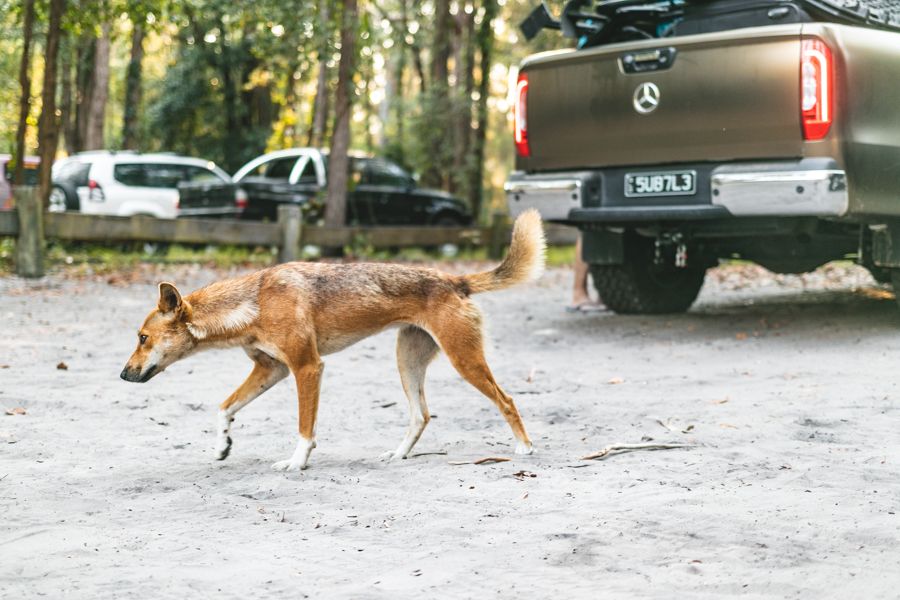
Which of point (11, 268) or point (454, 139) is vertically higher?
point (454, 139)

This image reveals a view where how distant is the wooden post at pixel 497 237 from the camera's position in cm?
2050

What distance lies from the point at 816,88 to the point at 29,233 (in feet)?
31.0

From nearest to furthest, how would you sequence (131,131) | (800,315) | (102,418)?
(102,418) < (800,315) < (131,131)

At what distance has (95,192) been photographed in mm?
21234

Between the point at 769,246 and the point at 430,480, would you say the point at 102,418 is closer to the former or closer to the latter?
the point at 430,480

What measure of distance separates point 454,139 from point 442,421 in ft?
66.1

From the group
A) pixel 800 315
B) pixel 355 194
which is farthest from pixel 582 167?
pixel 355 194

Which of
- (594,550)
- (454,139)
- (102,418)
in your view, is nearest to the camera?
(594,550)

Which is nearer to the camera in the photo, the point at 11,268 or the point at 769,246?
the point at 769,246

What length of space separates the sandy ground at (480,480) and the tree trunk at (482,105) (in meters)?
15.4

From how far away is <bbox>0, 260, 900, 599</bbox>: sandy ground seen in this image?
391cm

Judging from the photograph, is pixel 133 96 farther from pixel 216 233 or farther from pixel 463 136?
pixel 216 233

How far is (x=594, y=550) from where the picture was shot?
415cm

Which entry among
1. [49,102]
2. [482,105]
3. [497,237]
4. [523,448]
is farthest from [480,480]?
[482,105]
